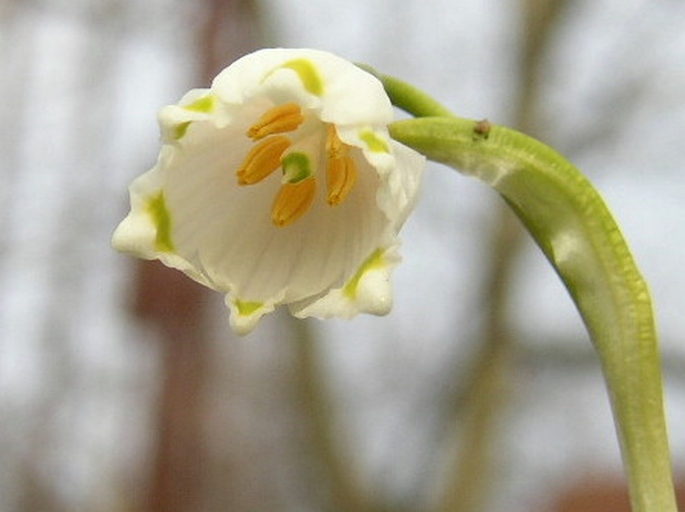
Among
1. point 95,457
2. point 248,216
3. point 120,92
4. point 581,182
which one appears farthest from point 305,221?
point 95,457

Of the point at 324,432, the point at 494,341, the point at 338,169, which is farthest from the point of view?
the point at 494,341

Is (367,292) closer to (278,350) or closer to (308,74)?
(308,74)

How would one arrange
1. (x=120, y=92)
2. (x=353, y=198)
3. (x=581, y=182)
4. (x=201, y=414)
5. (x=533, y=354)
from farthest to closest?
(x=201, y=414)
(x=120, y=92)
(x=533, y=354)
(x=353, y=198)
(x=581, y=182)

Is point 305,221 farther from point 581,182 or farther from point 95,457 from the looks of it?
point 95,457

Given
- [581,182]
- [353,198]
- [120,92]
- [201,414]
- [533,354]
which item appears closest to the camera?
[581,182]

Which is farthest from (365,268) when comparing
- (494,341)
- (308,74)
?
(494,341)

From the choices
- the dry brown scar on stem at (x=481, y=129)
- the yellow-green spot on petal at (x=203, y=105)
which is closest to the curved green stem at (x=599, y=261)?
the dry brown scar on stem at (x=481, y=129)
